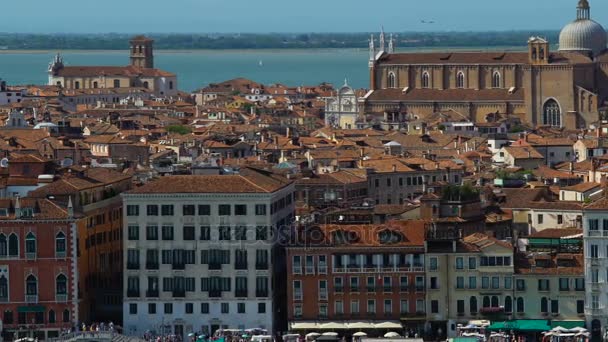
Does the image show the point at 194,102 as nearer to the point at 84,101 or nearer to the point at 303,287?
the point at 84,101

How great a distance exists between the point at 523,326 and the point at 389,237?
113 inches

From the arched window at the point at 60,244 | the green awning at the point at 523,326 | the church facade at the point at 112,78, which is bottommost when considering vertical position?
the green awning at the point at 523,326

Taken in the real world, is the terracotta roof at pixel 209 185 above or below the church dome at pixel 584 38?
below

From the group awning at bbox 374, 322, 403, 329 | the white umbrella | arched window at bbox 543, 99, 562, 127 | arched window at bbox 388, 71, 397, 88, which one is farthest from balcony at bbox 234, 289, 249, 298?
arched window at bbox 388, 71, 397, 88

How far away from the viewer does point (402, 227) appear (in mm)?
42531

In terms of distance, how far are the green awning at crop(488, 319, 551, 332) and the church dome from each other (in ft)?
234

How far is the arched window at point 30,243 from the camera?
42000 mm

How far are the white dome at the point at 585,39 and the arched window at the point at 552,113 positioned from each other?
8.77m

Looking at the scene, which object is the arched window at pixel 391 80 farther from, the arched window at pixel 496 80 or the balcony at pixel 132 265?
the balcony at pixel 132 265

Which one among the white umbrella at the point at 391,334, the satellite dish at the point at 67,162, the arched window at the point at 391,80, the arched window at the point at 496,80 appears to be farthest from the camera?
the arched window at the point at 391,80

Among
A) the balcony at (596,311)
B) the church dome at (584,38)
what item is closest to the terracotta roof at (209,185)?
the balcony at (596,311)

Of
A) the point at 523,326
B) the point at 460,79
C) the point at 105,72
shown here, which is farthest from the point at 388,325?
the point at 105,72

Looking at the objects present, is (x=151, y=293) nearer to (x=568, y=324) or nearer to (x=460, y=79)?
(x=568, y=324)

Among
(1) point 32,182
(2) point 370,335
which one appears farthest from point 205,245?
(1) point 32,182
